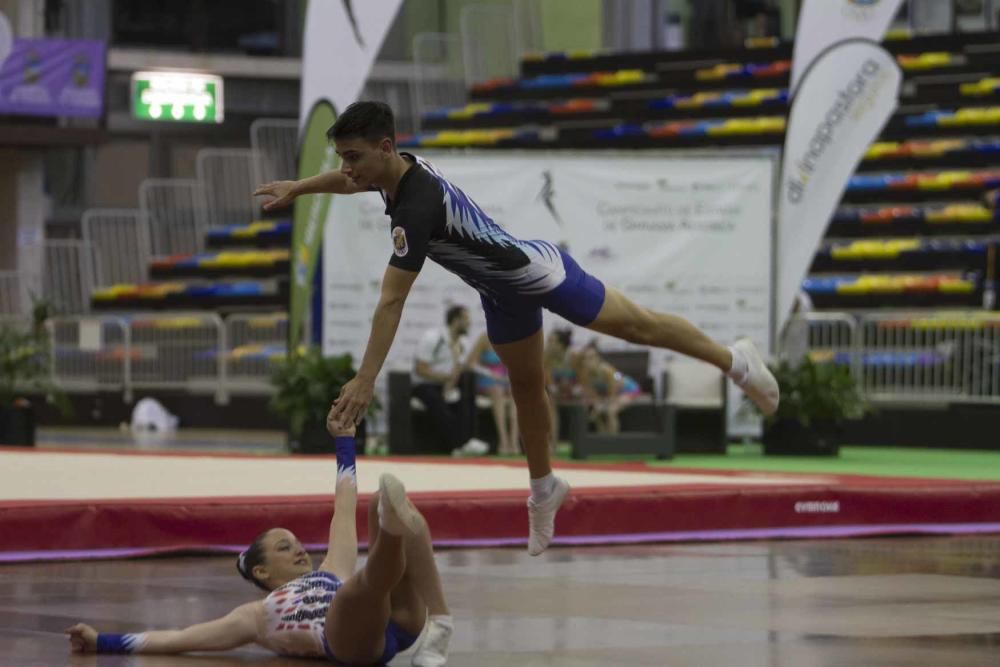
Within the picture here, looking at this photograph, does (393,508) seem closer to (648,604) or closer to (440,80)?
(648,604)

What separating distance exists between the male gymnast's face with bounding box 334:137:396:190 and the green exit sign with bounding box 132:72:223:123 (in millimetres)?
19862

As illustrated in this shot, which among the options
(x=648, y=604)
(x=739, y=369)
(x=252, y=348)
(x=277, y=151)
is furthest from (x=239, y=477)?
(x=277, y=151)

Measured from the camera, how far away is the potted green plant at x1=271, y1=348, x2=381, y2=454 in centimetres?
1445

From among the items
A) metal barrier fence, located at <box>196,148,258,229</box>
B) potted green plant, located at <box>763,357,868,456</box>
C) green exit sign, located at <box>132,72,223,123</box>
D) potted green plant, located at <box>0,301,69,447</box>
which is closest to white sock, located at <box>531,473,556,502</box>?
potted green plant, located at <box>763,357,868,456</box>

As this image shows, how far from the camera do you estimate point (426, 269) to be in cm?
1537

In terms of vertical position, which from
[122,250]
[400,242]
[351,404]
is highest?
[400,242]

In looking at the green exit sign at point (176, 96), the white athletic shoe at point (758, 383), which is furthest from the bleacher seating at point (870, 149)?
the white athletic shoe at point (758, 383)

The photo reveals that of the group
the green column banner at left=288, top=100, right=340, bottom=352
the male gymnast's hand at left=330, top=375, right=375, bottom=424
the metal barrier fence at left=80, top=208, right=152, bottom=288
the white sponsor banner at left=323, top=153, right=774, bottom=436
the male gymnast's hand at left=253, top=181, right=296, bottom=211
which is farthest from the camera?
the metal barrier fence at left=80, top=208, right=152, bottom=288

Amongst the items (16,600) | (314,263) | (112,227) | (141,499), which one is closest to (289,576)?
(16,600)

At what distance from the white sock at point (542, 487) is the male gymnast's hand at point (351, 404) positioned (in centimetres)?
147

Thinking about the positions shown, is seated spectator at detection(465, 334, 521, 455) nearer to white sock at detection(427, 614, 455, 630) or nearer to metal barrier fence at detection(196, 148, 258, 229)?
white sock at detection(427, 614, 455, 630)

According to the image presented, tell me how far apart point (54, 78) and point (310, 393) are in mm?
10762

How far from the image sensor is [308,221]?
14391 mm

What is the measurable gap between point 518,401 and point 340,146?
116 centimetres
